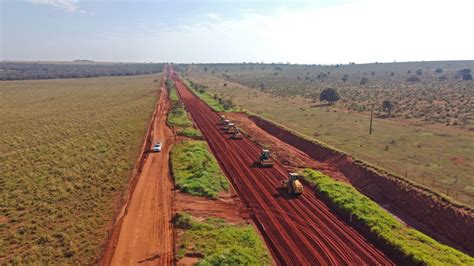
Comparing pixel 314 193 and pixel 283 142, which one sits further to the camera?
pixel 283 142

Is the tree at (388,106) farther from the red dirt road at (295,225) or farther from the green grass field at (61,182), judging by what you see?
the green grass field at (61,182)

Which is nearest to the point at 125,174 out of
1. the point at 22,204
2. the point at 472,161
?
the point at 22,204

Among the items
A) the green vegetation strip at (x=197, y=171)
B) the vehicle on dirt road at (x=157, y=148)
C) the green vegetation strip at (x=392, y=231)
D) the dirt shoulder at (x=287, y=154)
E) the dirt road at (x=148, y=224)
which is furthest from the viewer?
the vehicle on dirt road at (x=157, y=148)

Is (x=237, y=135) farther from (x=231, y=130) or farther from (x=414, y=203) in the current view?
(x=414, y=203)

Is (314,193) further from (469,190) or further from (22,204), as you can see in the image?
(22,204)

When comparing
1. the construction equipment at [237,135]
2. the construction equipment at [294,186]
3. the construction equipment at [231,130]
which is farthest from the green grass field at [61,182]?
the construction equipment at [294,186]

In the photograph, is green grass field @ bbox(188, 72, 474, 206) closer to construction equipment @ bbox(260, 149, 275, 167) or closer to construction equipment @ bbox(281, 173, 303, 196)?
construction equipment @ bbox(260, 149, 275, 167)
